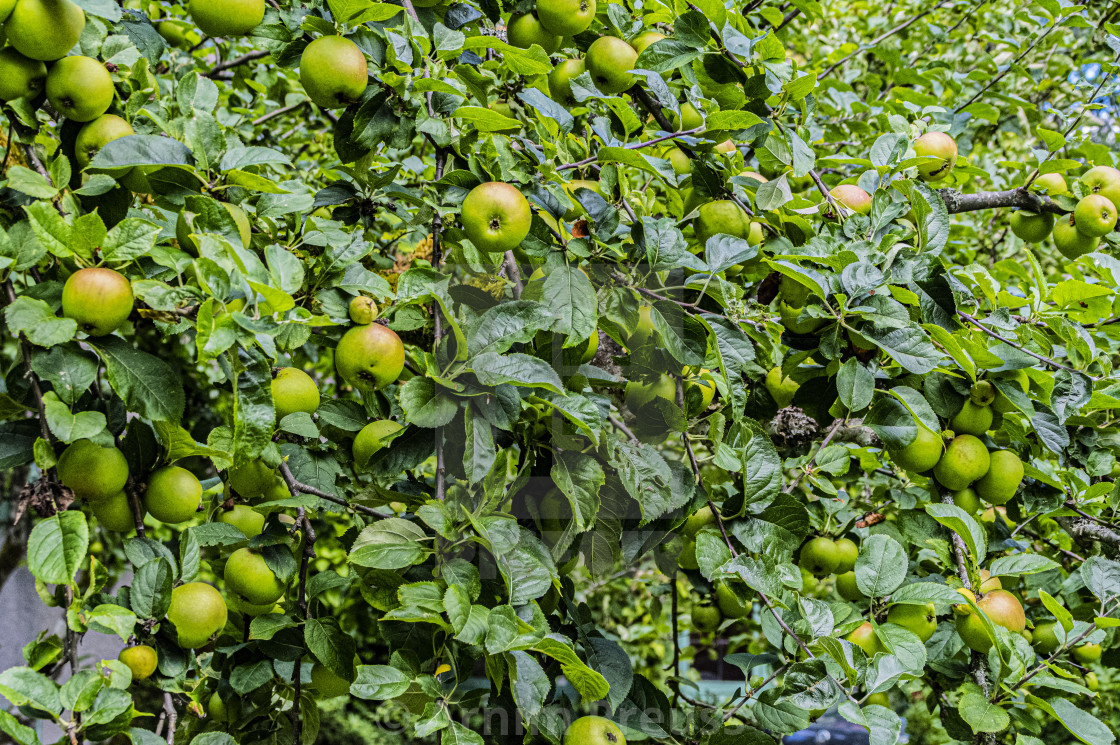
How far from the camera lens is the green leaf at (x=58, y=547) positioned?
920mm

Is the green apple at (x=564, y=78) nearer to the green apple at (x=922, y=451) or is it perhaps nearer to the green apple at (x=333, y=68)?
the green apple at (x=333, y=68)

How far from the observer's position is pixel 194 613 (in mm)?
1112

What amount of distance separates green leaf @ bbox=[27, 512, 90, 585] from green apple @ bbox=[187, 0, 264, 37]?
30.0 inches

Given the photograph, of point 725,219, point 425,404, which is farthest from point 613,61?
point 425,404

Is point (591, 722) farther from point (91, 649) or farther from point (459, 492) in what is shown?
point (91, 649)

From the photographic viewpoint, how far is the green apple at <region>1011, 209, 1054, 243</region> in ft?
5.76

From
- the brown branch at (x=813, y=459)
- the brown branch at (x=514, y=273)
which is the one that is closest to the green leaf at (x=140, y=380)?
the brown branch at (x=514, y=273)

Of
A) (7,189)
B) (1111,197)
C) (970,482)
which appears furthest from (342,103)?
(1111,197)

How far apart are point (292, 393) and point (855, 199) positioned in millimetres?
1134

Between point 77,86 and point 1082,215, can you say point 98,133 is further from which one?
point 1082,215

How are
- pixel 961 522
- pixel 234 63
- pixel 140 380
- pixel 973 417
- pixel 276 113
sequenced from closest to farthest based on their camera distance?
pixel 140 380 → pixel 961 522 → pixel 973 417 → pixel 234 63 → pixel 276 113

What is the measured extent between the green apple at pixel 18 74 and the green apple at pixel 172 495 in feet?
1.88

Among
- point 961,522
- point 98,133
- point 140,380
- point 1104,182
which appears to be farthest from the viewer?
point 1104,182

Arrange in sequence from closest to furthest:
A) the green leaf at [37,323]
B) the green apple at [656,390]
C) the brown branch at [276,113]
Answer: the green leaf at [37,323], the green apple at [656,390], the brown branch at [276,113]
